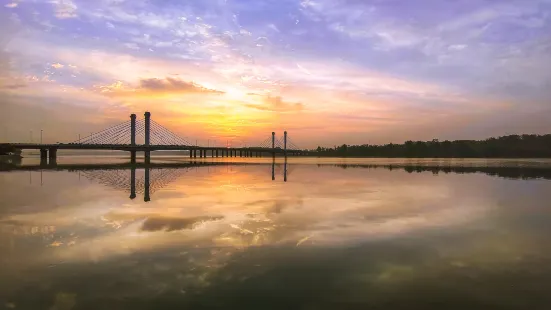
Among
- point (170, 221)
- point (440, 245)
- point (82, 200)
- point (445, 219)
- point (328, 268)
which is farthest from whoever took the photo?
point (82, 200)

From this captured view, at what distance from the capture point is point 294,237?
1225 cm

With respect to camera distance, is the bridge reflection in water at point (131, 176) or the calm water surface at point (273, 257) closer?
the calm water surface at point (273, 257)

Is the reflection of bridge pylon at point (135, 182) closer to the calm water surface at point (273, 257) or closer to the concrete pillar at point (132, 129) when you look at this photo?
the calm water surface at point (273, 257)

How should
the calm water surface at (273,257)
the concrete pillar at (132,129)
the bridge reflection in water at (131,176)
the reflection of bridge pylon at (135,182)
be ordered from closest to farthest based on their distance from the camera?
the calm water surface at (273,257) → the reflection of bridge pylon at (135,182) → the bridge reflection in water at (131,176) → the concrete pillar at (132,129)

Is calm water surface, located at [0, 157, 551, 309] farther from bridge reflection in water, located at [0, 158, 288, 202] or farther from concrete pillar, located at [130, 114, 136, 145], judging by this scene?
concrete pillar, located at [130, 114, 136, 145]

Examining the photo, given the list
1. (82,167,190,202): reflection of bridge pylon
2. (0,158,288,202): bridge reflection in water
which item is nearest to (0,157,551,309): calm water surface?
(82,167,190,202): reflection of bridge pylon

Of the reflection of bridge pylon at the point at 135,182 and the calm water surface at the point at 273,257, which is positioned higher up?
the calm water surface at the point at 273,257

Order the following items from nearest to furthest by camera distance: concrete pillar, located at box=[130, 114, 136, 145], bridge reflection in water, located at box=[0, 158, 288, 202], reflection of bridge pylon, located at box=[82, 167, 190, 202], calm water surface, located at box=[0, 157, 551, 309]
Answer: calm water surface, located at box=[0, 157, 551, 309]
reflection of bridge pylon, located at box=[82, 167, 190, 202]
bridge reflection in water, located at box=[0, 158, 288, 202]
concrete pillar, located at box=[130, 114, 136, 145]

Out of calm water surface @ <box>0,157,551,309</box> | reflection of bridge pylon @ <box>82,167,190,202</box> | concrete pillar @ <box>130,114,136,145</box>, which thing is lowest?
reflection of bridge pylon @ <box>82,167,190,202</box>

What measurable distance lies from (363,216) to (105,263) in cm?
1090

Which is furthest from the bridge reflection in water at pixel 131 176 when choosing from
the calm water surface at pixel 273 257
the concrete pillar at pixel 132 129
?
the concrete pillar at pixel 132 129

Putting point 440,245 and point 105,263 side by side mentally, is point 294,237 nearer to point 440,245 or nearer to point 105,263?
point 440,245

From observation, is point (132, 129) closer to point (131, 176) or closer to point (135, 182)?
point (131, 176)

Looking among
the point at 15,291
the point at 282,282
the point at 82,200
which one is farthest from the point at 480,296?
the point at 82,200
